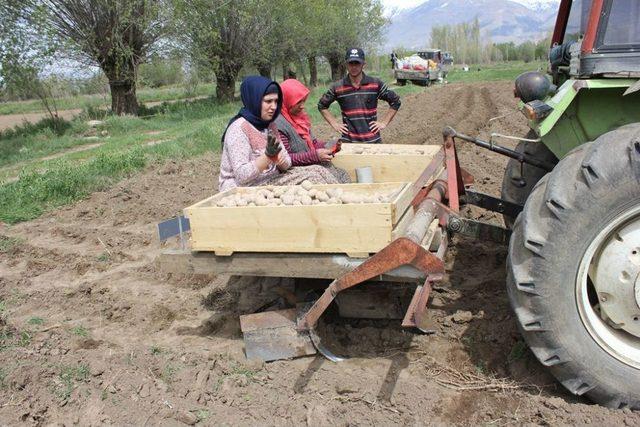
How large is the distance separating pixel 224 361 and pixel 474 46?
240 feet

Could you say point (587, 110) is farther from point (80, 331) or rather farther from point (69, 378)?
point (80, 331)

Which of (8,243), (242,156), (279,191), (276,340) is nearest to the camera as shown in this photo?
(276,340)

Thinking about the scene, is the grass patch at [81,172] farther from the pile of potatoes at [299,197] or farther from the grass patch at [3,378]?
the pile of potatoes at [299,197]

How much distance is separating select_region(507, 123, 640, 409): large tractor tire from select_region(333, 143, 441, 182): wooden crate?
6.28 feet

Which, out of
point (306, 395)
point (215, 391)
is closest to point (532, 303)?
point (306, 395)

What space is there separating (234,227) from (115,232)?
11.6ft

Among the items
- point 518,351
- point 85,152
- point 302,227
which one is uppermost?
point 302,227

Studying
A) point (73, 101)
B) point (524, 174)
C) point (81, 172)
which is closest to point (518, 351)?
point (524, 174)

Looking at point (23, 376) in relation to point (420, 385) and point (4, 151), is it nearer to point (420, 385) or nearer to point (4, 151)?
point (420, 385)

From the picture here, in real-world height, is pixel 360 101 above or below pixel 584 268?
above

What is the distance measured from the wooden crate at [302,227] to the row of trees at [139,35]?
1421 cm

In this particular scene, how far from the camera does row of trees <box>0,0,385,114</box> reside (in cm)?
1483

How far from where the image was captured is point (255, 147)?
388 cm

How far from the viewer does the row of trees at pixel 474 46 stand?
58781mm
